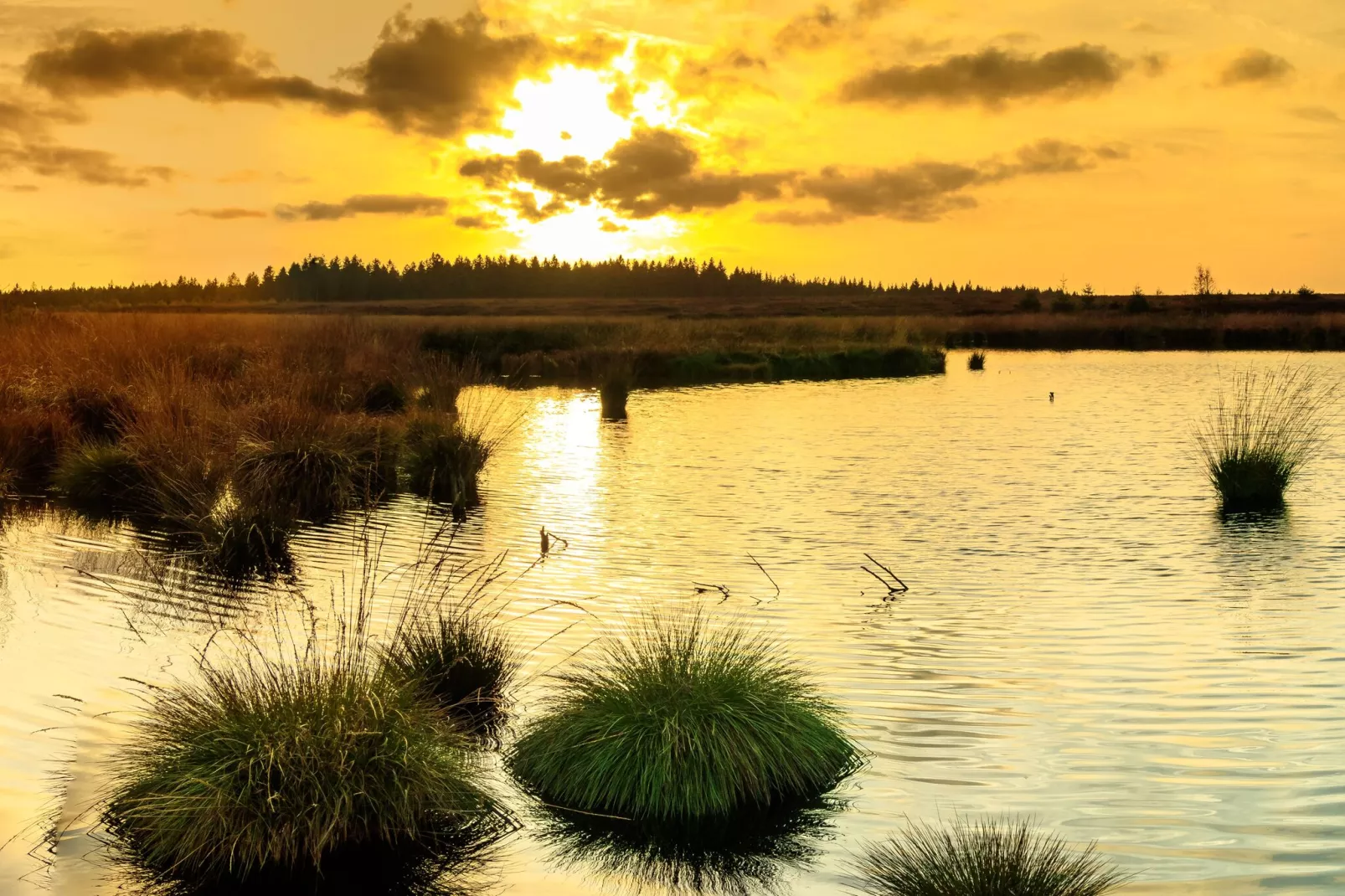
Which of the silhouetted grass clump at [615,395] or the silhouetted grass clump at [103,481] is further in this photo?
the silhouetted grass clump at [615,395]

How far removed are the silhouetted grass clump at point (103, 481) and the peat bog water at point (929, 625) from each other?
135 centimetres

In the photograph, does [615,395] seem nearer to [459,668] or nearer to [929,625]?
[929,625]

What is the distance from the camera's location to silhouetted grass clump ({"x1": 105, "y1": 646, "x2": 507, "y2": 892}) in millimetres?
5762

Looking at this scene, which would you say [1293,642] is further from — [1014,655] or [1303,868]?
[1303,868]

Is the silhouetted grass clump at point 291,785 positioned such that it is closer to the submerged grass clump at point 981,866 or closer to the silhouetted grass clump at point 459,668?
the silhouetted grass clump at point 459,668

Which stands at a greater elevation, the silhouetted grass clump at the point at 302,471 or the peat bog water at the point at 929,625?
the silhouetted grass clump at the point at 302,471

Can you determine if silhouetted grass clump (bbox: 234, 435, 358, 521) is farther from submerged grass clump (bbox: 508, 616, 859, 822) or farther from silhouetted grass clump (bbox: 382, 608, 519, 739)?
submerged grass clump (bbox: 508, 616, 859, 822)

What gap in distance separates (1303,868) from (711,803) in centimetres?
286

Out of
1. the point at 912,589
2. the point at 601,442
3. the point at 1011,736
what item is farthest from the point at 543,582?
the point at 601,442

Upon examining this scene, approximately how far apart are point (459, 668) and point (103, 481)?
11596 millimetres

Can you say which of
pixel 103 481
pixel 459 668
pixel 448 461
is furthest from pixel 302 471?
pixel 459 668

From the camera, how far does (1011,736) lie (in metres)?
7.62

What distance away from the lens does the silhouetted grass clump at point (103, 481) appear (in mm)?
16844

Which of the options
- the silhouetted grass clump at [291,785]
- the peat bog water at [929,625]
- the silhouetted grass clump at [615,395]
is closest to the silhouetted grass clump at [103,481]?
the peat bog water at [929,625]
